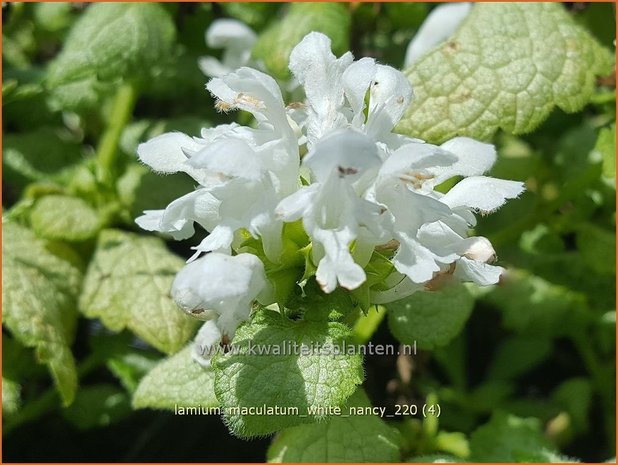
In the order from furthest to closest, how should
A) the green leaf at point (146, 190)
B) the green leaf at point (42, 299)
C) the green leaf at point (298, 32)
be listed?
the green leaf at point (146, 190) → the green leaf at point (298, 32) → the green leaf at point (42, 299)

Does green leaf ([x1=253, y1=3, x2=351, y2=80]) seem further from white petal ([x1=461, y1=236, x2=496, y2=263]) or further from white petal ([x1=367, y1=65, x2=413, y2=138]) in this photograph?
white petal ([x1=461, y1=236, x2=496, y2=263])

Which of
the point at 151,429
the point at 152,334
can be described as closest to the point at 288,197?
the point at 152,334

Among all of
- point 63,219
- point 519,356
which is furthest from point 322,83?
point 519,356

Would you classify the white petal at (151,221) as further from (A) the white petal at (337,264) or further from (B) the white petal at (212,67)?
(B) the white petal at (212,67)

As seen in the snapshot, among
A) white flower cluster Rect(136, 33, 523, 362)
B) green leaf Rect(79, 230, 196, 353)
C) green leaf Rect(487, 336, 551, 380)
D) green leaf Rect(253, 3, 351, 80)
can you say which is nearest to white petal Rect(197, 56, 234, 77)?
green leaf Rect(253, 3, 351, 80)

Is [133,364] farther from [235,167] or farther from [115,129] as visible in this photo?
[235,167]

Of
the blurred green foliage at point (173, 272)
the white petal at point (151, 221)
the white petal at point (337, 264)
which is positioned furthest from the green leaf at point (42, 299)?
the white petal at point (337, 264)
